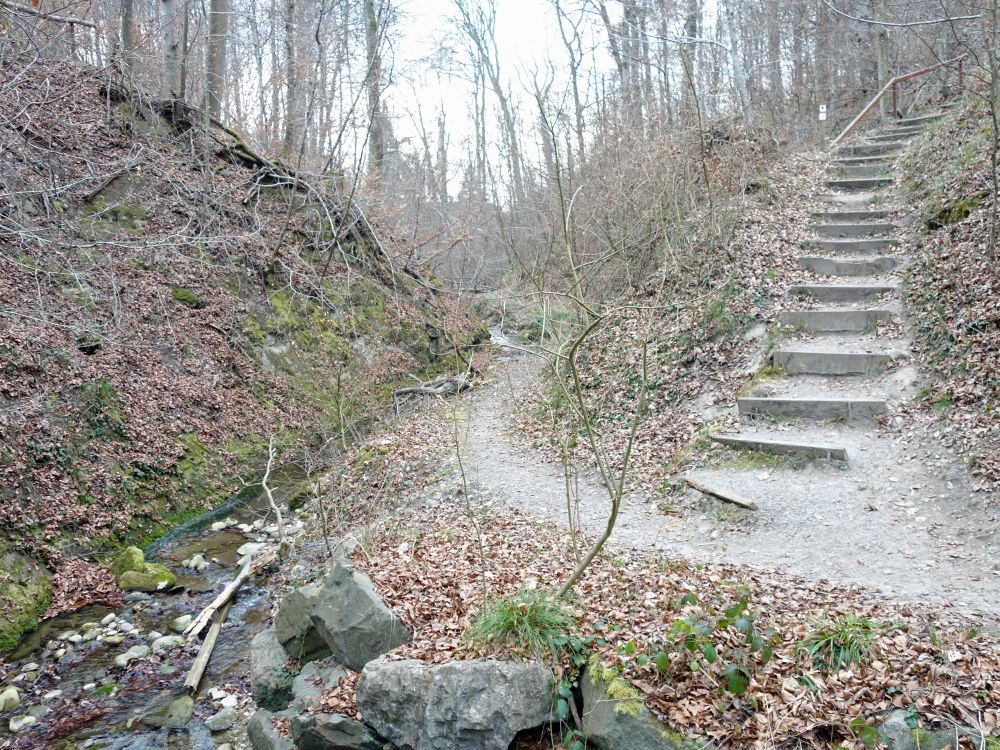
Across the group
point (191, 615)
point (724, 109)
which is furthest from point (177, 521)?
point (724, 109)

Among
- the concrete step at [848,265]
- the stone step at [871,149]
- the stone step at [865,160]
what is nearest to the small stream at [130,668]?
the concrete step at [848,265]

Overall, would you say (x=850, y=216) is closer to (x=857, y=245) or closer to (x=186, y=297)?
(x=857, y=245)

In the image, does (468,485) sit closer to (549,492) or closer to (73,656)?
(549,492)

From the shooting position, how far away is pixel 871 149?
14.2 metres

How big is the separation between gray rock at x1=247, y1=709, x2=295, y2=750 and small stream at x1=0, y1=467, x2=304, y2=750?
0.77ft

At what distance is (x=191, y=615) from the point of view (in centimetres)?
688

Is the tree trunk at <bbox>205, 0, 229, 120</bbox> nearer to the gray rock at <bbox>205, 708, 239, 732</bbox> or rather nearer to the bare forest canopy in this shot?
the bare forest canopy

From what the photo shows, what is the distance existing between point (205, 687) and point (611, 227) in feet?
30.6

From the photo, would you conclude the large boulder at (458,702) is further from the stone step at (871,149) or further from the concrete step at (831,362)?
the stone step at (871,149)

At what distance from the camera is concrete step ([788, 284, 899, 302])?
29.6ft

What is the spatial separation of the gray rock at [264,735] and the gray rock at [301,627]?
0.54 meters

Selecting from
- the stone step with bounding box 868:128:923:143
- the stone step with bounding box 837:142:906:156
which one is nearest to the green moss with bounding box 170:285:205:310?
the stone step with bounding box 837:142:906:156

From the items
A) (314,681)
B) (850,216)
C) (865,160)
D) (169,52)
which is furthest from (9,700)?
(865,160)

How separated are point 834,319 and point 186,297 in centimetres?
995
